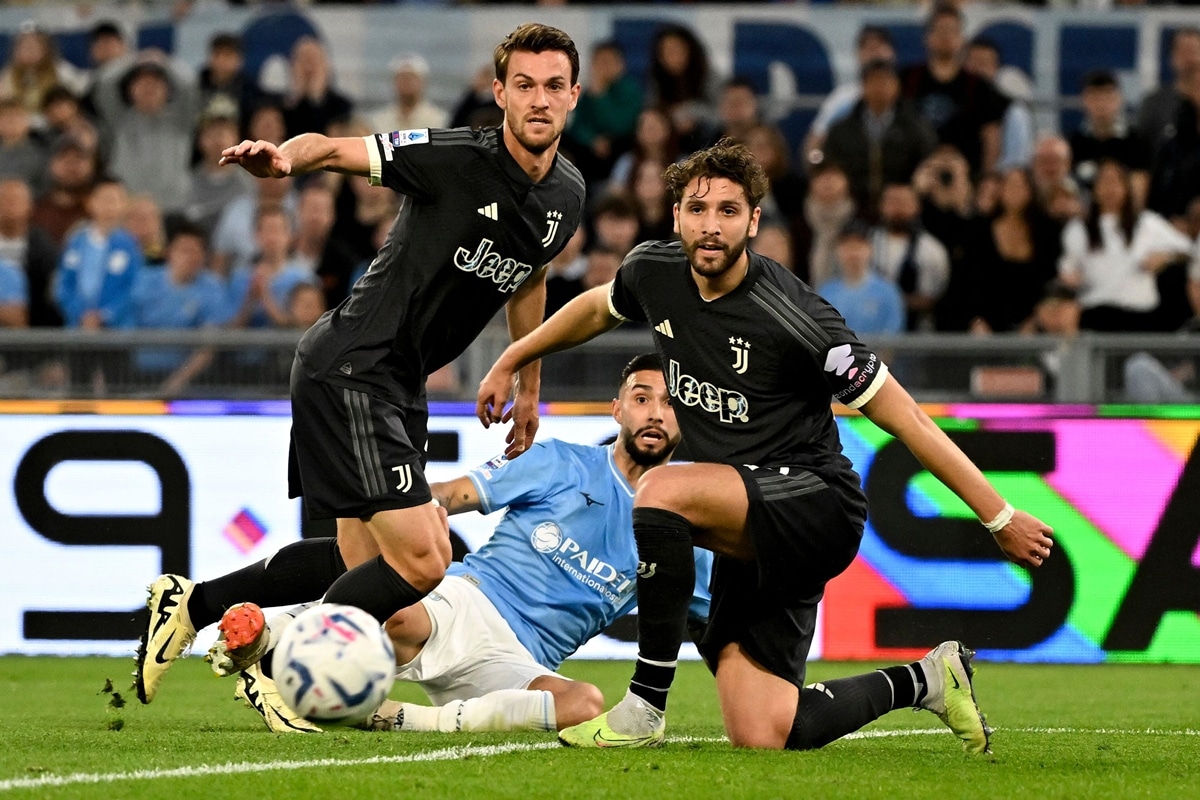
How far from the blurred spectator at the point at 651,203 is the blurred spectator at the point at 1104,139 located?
122 inches

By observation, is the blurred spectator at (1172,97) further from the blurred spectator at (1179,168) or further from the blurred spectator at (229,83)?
the blurred spectator at (229,83)

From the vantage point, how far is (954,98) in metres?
12.6

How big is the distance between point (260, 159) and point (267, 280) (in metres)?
6.27

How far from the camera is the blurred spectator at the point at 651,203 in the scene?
37.4 ft

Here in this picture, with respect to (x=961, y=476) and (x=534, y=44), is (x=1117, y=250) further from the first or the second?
(x=534, y=44)

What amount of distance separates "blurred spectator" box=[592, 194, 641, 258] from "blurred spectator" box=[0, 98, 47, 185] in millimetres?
4602

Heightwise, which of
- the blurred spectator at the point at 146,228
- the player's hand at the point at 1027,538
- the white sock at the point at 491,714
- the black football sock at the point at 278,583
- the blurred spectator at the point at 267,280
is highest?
the blurred spectator at the point at 146,228

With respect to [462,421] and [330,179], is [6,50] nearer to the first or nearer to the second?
[330,179]

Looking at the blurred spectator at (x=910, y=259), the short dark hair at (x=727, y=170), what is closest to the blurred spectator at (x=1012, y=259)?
the blurred spectator at (x=910, y=259)

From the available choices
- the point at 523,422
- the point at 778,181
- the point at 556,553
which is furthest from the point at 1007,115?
A: the point at 523,422

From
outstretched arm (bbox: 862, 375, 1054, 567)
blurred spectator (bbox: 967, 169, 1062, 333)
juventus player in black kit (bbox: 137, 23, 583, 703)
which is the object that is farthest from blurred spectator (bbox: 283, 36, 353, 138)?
outstretched arm (bbox: 862, 375, 1054, 567)

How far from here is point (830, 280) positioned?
11.0 meters

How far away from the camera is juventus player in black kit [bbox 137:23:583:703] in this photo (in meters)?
5.65

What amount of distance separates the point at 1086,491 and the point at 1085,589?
53cm
